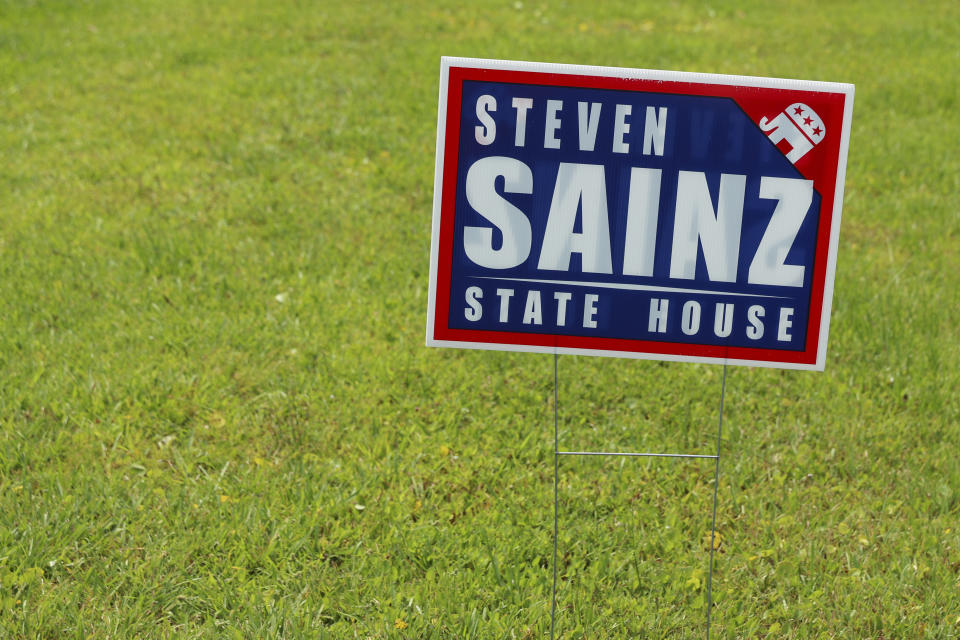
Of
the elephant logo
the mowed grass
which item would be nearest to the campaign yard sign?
the elephant logo

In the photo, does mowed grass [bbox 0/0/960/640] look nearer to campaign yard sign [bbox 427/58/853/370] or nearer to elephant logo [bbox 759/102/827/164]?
campaign yard sign [bbox 427/58/853/370]

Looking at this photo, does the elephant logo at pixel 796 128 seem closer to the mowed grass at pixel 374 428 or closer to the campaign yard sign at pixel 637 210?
the campaign yard sign at pixel 637 210

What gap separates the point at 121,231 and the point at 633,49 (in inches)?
237

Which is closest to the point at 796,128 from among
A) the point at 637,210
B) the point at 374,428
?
the point at 637,210

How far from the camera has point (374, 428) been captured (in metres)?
4.12

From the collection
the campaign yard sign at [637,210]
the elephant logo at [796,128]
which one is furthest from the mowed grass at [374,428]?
the elephant logo at [796,128]

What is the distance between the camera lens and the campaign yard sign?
253 centimetres

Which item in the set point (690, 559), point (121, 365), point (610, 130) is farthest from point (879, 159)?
point (121, 365)

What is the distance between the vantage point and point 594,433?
4129 mm

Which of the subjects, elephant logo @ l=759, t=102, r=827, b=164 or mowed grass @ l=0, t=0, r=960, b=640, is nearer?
elephant logo @ l=759, t=102, r=827, b=164

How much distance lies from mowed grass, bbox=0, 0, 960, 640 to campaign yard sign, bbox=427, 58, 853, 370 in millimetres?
1123

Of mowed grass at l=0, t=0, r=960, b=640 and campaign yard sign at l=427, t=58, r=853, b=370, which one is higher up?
campaign yard sign at l=427, t=58, r=853, b=370

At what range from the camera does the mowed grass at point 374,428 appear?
320cm

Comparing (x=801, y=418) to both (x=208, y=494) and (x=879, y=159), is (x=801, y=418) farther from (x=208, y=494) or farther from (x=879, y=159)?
(x=879, y=159)
